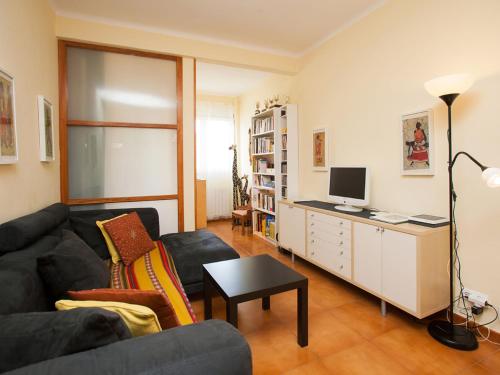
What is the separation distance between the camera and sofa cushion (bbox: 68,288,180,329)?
1.13 meters

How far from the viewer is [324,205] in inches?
129

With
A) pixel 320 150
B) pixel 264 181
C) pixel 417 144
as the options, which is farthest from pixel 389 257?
pixel 264 181

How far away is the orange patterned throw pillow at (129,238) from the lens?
2393mm

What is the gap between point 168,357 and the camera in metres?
0.79

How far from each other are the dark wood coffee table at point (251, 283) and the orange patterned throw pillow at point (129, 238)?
2.40 ft

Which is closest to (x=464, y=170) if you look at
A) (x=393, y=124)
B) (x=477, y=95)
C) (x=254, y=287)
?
(x=477, y=95)

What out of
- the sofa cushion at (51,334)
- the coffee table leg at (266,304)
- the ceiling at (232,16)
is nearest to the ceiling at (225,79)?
the ceiling at (232,16)

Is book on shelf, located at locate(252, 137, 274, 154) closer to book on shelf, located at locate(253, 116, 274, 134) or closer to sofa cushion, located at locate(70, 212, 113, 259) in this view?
book on shelf, located at locate(253, 116, 274, 134)

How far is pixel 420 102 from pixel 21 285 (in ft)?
9.59

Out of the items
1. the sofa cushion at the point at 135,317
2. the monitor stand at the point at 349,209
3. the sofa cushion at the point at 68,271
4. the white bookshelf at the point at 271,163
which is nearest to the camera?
the sofa cushion at the point at 135,317

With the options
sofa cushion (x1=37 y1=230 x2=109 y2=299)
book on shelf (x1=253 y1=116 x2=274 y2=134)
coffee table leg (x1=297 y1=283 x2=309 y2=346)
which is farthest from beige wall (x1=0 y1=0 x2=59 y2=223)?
book on shelf (x1=253 y1=116 x2=274 y2=134)

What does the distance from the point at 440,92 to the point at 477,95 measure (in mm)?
307

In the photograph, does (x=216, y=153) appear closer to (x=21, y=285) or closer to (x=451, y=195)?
(x=451, y=195)

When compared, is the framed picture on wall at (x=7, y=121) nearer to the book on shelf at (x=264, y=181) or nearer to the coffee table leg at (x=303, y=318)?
the coffee table leg at (x=303, y=318)
